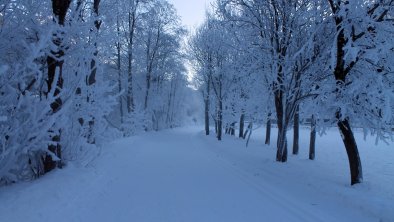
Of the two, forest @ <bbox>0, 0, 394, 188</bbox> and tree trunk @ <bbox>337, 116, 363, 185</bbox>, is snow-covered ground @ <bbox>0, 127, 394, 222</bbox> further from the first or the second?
forest @ <bbox>0, 0, 394, 188</bbox>

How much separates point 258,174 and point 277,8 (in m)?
6.64

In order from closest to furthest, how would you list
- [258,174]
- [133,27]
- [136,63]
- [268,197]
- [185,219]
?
[185,219] → [268,197] → [258,174] → [133,27] → [136,63]

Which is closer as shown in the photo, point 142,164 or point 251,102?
point 142,164

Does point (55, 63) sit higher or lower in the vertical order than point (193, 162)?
higher

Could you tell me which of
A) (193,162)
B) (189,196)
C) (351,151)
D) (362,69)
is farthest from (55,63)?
(351,151)

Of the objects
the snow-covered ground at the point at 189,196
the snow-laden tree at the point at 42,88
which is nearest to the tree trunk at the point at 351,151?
the snow-covered ground at the point at 189,196

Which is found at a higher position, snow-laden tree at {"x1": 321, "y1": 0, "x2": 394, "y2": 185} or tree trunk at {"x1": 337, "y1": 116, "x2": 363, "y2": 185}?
snow-laden tree at {"x1": 321, "y1": 0, "x2": 394, "y2": 185}

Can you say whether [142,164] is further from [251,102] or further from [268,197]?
[251,102]

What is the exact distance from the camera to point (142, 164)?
10.9 metres

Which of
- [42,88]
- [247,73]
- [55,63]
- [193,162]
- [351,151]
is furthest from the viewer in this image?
[247,73]

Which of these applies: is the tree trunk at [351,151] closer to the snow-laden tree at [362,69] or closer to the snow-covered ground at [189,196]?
the snow-laden tree at [362,69]

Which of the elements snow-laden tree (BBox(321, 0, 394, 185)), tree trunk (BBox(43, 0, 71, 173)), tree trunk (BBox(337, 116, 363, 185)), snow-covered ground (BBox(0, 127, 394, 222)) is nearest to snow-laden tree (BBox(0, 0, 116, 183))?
tree trunk (BBox(43, 0, 71, 173))

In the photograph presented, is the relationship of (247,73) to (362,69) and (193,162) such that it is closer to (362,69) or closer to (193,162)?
(193,162)

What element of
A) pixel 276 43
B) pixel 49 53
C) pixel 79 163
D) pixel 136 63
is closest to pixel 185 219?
pixel 79 163
